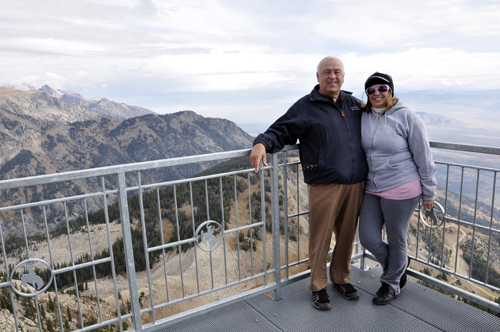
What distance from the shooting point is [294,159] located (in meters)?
2.99

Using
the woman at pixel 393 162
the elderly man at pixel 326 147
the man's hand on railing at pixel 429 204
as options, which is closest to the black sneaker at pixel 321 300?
the elderly man at pixel 326 147

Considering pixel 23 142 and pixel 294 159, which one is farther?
pixel 23 142

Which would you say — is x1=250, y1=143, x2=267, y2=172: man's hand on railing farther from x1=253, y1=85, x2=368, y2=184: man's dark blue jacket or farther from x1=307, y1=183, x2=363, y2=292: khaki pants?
x1=307, y1=183, x2=363, y2=292: khaki pants

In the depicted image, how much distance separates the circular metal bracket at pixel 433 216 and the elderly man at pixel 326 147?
705mm

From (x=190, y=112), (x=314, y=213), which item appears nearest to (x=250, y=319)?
(x=314, y=213)

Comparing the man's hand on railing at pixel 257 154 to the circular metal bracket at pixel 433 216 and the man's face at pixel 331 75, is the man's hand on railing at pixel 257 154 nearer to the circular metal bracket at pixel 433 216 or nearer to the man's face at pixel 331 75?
the man's face at pixel 331 75

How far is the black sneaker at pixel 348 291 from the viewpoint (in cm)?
288

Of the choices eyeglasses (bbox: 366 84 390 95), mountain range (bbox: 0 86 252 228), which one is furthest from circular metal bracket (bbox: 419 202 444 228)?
mountain range (bbox: 0 86 252 228)

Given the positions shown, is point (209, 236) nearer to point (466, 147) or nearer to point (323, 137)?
point (323, 137)

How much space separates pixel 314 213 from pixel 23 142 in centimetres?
15861

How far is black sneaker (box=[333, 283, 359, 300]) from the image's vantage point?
288 centimetres

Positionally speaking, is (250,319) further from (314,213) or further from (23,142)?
(23,142)

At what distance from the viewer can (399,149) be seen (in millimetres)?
2473

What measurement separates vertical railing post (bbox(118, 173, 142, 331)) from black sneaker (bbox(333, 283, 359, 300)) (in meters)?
1.62
